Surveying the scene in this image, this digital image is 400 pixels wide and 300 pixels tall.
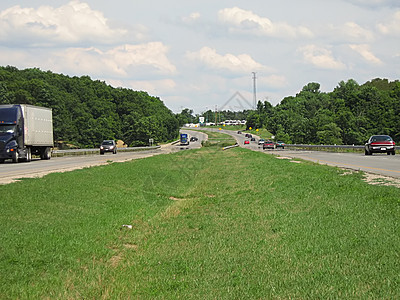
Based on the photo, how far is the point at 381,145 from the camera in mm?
40875

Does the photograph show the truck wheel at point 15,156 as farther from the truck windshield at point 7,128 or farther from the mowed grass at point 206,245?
the mowed grass at point 206,245

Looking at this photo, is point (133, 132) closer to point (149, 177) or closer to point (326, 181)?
point (149, 177)

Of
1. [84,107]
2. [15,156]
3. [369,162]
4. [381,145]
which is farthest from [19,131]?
[84,107]

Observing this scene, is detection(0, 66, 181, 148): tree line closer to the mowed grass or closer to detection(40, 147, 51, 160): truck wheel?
detection(40, 147, 51, 160): truck wheel

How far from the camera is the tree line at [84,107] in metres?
108

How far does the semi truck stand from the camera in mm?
35656

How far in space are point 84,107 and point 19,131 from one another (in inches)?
3725

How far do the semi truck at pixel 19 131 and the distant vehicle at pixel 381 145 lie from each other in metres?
28.7

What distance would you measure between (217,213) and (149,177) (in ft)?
43.5

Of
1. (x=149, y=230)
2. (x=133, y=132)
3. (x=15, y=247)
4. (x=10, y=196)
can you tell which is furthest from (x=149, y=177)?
(x=133, y=132)

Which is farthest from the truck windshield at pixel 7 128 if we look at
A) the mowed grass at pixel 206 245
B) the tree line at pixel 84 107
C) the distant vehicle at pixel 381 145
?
the tree line at pixel 84 107

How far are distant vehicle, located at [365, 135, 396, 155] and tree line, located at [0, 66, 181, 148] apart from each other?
7637 cm

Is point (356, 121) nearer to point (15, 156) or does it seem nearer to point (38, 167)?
point (15, 156)

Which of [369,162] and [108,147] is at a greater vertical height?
[369,162]
